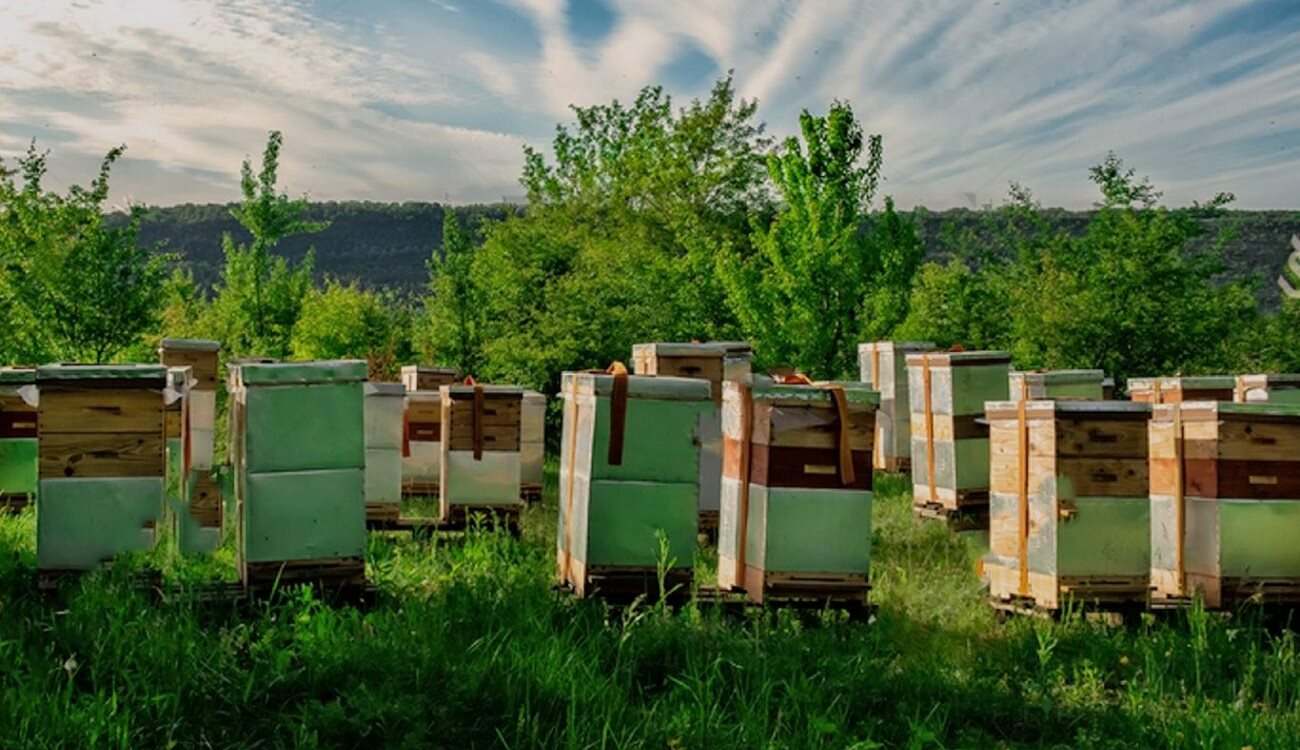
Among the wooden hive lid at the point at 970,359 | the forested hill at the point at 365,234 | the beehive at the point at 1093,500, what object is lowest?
the beehive at the point at 1093,500

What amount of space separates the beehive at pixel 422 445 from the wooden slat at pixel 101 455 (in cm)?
426

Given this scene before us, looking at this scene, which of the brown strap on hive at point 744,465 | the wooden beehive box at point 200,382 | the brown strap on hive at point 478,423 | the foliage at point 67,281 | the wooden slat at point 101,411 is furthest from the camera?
the foliage at point 67,281

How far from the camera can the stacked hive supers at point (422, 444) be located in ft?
33.7

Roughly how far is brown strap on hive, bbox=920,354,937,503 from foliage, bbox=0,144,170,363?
1146 cm

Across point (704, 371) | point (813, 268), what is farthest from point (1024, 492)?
point (813, 268)

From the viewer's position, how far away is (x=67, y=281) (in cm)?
1605

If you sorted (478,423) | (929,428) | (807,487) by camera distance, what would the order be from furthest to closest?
(929,428) → (478,423) → (807,487)

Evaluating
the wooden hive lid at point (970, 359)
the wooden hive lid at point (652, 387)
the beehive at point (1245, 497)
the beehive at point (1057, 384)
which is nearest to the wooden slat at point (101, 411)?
the wooden hive lid at point (652, 387)

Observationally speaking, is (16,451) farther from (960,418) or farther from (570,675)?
(960,418)

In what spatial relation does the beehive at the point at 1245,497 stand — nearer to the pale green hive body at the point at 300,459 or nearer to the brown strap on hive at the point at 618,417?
the brown strap on hive at the point at 618,417

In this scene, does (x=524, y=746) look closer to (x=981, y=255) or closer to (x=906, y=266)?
(x=906, y=266)

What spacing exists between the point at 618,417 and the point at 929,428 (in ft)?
15.6

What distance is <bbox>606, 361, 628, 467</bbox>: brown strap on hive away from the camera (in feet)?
20.1

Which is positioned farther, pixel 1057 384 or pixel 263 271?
pixel 263 271
